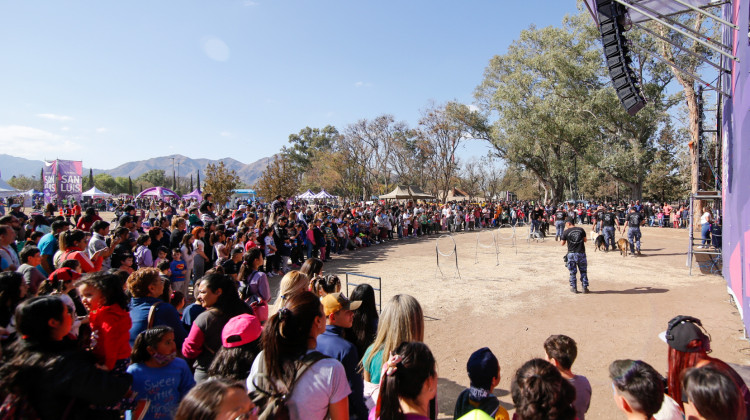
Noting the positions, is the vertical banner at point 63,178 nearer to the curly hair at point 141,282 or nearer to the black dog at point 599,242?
the curly hair at point 141,282

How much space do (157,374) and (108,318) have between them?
2.06ft

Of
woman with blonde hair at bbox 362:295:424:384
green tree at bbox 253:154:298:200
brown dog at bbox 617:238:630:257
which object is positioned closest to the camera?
woman with blonde hair at bbox 362:295:424:384

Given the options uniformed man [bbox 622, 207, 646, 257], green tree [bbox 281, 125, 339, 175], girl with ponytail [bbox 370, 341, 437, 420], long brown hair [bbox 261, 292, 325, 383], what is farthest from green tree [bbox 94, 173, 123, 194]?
girl with ponytail [bbox 370, 341, 437, 420]

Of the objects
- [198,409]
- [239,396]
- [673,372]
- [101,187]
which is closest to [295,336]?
[239,396]

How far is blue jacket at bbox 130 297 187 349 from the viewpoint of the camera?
11.1 ft

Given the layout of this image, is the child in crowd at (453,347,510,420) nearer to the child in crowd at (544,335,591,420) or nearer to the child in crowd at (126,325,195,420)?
the child in crowd at (544,335,591,420)

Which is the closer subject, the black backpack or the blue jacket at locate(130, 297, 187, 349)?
the black backpack

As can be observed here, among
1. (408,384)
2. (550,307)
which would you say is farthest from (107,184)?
(408,384)

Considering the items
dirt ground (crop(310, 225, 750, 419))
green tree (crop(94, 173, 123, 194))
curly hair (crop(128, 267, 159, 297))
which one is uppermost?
green tree (crop(94, 173, 123, 194))

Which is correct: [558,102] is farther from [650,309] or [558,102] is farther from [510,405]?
[510,405]

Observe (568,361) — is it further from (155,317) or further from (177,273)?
(177,273)

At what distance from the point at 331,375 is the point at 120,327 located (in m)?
1.76

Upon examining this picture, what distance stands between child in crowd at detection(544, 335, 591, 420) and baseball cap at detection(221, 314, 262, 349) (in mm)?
2127

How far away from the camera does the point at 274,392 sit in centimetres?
205
